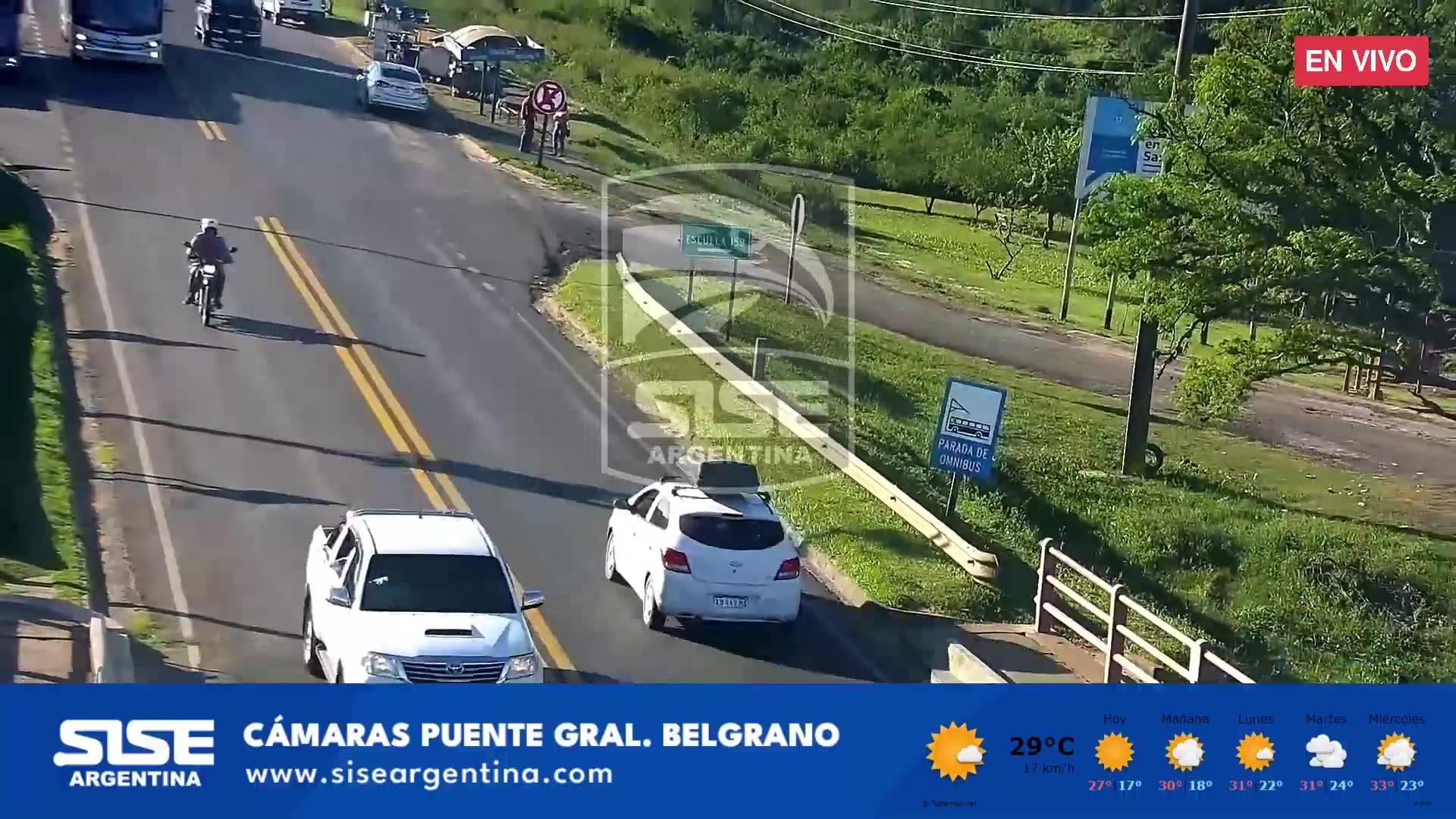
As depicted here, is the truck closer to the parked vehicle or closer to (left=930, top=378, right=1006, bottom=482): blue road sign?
the parked vehicle

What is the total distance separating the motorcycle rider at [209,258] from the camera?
22.7ft

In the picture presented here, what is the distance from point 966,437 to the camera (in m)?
7.38

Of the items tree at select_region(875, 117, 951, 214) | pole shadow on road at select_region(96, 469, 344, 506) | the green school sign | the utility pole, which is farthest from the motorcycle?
the utility pole

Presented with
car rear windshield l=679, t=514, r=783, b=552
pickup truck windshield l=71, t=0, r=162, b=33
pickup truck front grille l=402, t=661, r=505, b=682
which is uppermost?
pickup truck windshield l=71, t=0, r=162, b=33

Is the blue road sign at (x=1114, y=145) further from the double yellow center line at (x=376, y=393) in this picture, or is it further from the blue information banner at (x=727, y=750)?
the double yellow center line at (x=376, y=393)

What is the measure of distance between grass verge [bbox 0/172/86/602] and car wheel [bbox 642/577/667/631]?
220 cm

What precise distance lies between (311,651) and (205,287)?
5.34 ft

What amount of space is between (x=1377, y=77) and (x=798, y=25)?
2577 millimetres

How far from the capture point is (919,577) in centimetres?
716

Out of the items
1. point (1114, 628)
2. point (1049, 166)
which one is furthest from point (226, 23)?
point (1114, 628)

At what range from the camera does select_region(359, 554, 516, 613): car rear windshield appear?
6559 millimetres
